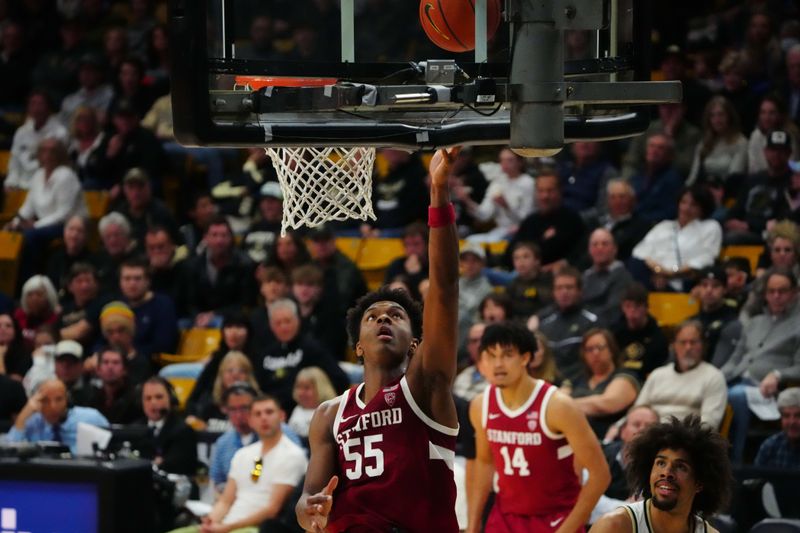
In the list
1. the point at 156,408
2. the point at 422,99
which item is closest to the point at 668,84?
the point at 422,99

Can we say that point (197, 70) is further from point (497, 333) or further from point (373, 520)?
point (497, 333)

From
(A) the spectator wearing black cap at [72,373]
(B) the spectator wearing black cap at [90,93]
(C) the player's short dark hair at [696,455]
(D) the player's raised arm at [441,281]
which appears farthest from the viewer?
(B) the spectator wearing black cap at [90,93]

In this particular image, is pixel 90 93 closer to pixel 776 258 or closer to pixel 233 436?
pixel 233 436

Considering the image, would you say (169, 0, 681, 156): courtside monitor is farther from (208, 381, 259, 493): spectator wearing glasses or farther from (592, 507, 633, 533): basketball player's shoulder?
(208, 381, 259, 493): spectator wearing glasses

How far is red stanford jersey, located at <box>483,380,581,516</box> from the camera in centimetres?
694

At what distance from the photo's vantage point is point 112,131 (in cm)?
1363

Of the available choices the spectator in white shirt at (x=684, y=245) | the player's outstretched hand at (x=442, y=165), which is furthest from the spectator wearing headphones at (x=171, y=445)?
the player's outstretched hand at (x=442, y=165)

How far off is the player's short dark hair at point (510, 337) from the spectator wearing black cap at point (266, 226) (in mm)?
4939

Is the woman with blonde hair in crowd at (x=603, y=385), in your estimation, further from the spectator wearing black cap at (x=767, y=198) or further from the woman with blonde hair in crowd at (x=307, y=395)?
the spectator wearing black cap at (x=767, y=198)

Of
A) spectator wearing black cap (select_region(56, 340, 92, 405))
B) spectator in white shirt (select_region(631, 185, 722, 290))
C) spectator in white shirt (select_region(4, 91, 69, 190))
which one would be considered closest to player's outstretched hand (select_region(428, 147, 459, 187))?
spectator in white shirt (select_region(631, 185, 722, 290))

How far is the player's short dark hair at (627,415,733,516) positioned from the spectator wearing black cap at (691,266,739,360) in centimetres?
350

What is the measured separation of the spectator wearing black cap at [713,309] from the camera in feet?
29.9

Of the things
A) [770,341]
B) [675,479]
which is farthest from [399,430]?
[770,341]

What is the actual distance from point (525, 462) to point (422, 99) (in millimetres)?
2830
